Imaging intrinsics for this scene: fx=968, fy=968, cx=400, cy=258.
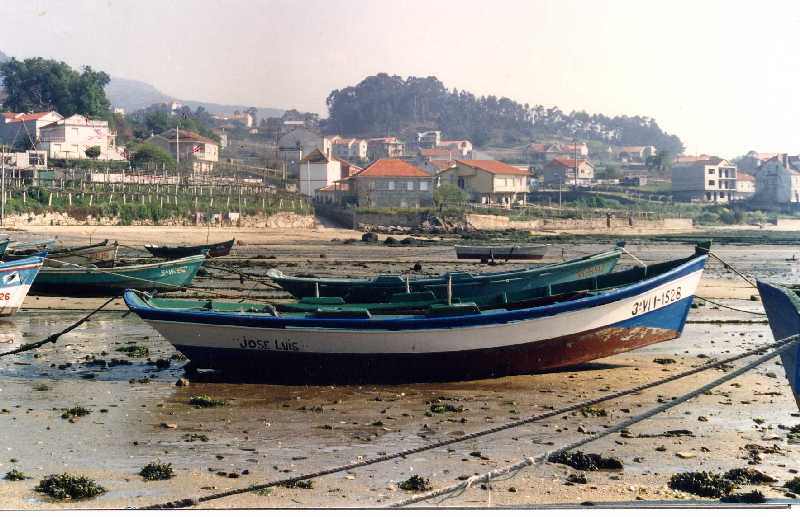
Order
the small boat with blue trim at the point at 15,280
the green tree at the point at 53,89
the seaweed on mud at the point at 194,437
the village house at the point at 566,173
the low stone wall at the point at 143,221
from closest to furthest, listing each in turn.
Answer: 1. the seaweed on mud at the point at 194,437
2. the small boat with blue trim at the point at 15,280
3. the low stone wall at the point at 143,221
4. the green tree at the point at 53,89
5. the village house at the point at 566,173

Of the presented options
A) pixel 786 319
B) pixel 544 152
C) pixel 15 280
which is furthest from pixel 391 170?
pixel 544 152

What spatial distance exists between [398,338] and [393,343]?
99 millimetres

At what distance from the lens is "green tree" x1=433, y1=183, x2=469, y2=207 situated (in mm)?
63734

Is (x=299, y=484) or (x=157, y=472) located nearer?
(x=299, y=484)

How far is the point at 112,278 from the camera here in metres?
20.6

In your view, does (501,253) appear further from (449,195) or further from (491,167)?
(491,167)

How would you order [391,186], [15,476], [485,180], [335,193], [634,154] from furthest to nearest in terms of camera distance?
[634,154] → [485,180] → [335,193] → [391,186] → [15,476]

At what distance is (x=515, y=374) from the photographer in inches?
500

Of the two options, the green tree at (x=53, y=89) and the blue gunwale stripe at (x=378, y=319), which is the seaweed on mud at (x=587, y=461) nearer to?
the blue gunwale stripe at (x=378, y=319)

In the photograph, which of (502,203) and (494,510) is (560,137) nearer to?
(502,203)

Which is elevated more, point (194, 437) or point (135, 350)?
point (135, 350)

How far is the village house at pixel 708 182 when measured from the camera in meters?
87.9

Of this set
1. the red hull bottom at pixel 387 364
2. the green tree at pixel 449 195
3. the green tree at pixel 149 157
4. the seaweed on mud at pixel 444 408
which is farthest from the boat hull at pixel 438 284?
the green tree at pixel 149 157

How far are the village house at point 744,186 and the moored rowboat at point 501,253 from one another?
6244cm
